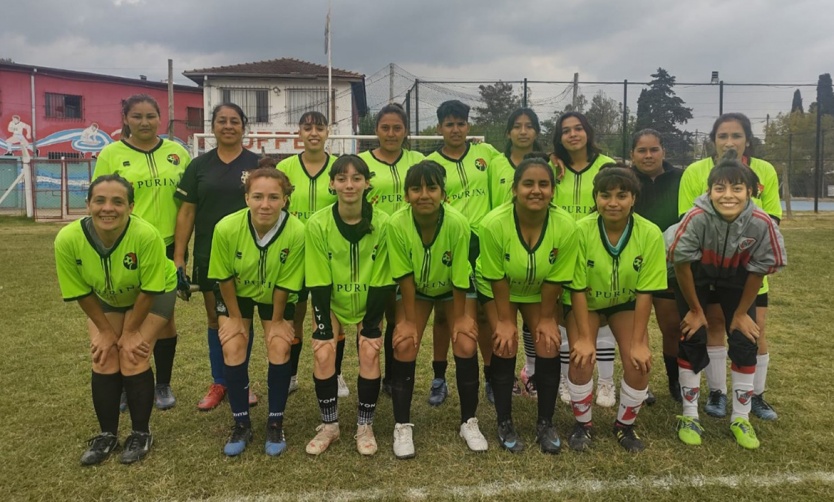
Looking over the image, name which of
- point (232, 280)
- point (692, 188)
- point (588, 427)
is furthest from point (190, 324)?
point (692, 188)

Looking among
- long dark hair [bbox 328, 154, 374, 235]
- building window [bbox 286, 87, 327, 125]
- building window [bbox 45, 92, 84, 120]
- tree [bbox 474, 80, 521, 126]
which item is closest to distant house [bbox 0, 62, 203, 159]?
building window [bbox 45, 92, 84, 120]

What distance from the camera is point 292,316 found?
327cm

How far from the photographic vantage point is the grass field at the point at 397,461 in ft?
8.45

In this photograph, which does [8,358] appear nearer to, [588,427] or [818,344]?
[588,427]

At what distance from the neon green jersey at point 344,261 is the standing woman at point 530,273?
0.59 m

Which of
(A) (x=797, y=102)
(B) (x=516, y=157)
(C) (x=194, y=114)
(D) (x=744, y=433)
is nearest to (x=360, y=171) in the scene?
(B) (x=516, y=157)

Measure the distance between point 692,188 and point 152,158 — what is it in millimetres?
3546

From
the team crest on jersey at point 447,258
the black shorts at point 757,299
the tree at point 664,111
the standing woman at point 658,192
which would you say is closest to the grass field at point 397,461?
the standing woman at point 658,192

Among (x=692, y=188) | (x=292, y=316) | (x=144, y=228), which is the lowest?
(x=292, y=316)

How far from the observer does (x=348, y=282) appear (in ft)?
10.0

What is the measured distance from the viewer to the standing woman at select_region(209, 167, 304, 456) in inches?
121

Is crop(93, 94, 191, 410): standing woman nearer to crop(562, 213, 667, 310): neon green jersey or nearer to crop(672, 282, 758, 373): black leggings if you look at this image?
crop(562, 213, 667, 310): neon green jersey

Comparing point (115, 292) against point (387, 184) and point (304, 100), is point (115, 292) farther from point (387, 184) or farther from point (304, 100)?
point (304, 100)

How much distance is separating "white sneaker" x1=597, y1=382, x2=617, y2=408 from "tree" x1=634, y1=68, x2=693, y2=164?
1391cm
